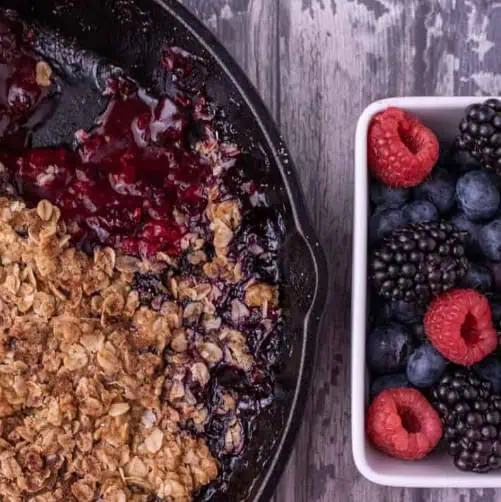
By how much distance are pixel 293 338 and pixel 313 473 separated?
0.83 feet

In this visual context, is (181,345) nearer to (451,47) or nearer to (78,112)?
(78,112)

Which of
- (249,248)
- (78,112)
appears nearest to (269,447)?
(249,248)

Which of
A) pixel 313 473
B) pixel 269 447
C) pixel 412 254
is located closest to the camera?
pixel 412 254

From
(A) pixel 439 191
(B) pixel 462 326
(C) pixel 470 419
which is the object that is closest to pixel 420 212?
(A) pixel 439 191

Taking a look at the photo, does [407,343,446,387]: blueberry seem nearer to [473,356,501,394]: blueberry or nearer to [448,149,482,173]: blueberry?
[473,356,501,394]: blueberry

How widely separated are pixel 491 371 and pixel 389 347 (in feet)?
0.44

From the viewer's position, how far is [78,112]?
1287 millimetres

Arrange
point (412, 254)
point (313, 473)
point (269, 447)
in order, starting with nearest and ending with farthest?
point (412, 254)
point (269, 447)
point (313, 473)

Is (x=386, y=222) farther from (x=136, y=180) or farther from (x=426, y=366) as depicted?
(x=136, y=180)

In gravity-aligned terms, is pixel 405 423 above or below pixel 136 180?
below

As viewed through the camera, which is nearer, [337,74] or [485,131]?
[485,131]

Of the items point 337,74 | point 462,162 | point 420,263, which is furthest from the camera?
point 337,74

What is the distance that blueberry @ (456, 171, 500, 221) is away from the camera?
119 centimetres

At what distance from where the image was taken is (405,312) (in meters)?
1.22
